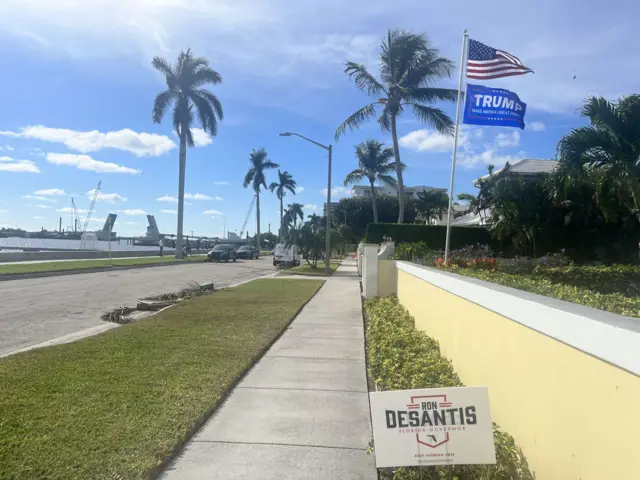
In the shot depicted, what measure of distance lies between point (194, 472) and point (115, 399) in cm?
184

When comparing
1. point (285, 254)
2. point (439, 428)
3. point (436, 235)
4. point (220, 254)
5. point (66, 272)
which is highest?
point (436, 235)

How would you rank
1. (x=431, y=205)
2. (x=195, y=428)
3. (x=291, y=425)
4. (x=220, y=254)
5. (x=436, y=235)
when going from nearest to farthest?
(x=195, y=428) → (x=291, y=425) → (x=436, y=235) → (x=220, y=254) → (x=431, y=205)

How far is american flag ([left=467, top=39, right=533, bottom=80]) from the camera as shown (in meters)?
10.8

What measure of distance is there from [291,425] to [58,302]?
40.2 feet

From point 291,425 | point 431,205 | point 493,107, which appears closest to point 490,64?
point 493,107

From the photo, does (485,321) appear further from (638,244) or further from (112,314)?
(638,244)

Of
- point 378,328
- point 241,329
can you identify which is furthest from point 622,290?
point 241,329

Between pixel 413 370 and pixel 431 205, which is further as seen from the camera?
pixel 431 205

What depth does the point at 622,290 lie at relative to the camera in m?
12.6

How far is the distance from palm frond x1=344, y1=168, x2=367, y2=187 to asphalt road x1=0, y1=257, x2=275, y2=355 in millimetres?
29536

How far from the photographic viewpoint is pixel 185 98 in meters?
44.2

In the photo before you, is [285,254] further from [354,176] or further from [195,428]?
[195,428]

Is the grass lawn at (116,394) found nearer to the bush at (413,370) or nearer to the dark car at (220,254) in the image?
the bush at (413,370)

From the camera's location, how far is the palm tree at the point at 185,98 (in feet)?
143
